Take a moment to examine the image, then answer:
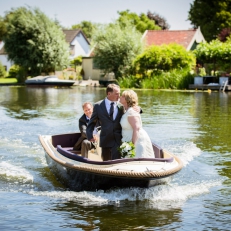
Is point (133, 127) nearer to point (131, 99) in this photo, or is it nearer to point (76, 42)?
point (131, 99)

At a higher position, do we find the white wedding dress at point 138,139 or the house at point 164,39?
the house at point 164,39

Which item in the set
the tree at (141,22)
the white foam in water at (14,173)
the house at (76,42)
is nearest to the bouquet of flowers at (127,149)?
the white foam in water at (14,173)

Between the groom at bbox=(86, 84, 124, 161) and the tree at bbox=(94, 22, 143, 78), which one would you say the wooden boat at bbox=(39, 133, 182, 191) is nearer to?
the groom at bbox=(86, 84, 124, 161)

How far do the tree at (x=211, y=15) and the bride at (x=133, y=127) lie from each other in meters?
67.9

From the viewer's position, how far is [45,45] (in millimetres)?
57531

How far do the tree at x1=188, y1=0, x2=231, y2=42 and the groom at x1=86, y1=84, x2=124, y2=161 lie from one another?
223ft

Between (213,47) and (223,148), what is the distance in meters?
28.7

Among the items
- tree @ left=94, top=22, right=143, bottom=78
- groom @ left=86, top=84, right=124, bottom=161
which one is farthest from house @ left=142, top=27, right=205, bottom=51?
groom @ left=86, top=84, right=124, bottom=161

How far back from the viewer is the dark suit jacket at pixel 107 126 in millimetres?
10289

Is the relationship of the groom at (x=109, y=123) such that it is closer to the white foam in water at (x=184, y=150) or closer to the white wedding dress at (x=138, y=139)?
the white wedding dress at (x=138, y=139)

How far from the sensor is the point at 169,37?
6125 cm

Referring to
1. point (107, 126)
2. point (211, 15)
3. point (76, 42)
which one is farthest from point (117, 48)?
point (107, 126)

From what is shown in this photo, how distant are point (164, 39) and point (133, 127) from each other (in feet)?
170

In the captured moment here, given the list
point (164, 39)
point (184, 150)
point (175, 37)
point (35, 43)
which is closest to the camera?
point (184, 150)
